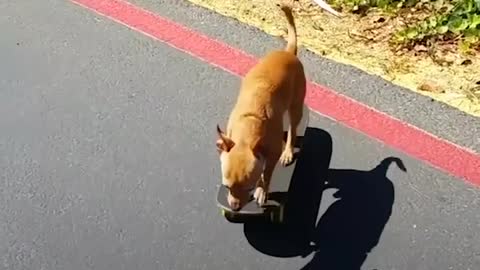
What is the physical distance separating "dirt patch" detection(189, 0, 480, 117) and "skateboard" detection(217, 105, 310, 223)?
91 centimetres

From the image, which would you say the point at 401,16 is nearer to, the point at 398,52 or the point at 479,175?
the point at 398,52

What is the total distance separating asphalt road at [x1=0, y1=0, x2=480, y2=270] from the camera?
352cm

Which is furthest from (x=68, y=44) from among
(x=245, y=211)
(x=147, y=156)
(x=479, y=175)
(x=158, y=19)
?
(x=479, y=175)

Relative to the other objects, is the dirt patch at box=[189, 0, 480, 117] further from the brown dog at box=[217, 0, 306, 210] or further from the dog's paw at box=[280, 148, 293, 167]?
the dog's paw at box=[280, 148, 293, 167]

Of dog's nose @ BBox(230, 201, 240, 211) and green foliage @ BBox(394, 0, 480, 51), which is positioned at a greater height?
green foliage @ BBox(394, 0, 480, 51)

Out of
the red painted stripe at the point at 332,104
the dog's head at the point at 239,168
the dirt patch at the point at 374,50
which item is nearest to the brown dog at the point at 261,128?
the dog's head at the point at 239,168

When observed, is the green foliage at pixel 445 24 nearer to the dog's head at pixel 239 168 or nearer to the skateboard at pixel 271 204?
the skateboard at pixel 271 204

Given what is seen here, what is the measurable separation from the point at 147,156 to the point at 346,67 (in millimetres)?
1076

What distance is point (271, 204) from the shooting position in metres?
3.52

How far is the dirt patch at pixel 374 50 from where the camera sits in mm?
4297

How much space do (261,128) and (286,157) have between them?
1.19 feet

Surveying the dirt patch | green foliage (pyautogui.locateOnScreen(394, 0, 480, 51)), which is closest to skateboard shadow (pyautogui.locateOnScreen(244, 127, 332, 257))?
the dirt patch

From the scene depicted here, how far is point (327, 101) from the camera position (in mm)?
4242

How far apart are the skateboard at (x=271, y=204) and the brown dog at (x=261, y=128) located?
3cm
